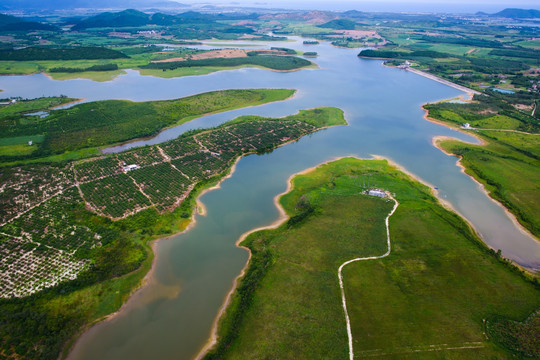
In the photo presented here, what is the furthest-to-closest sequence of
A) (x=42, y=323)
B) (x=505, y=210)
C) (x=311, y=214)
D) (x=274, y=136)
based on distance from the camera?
(x=274, y=136) → (x=505, y=210) → (x=311, y=214) → (x=42, y=323)

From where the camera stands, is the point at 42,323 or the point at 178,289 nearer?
the point at 42,323

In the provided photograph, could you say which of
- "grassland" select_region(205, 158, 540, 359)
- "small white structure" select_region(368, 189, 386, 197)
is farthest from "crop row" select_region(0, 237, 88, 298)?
"small white structure" select_region(368, 189, 386, 197)

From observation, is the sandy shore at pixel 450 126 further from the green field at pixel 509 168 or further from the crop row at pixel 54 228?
the crop row at pixel 54 228

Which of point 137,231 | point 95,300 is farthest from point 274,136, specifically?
point 95,300

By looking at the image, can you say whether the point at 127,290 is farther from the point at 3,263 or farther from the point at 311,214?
the point at 311,214

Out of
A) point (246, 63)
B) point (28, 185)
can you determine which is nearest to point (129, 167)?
point (28, 185)

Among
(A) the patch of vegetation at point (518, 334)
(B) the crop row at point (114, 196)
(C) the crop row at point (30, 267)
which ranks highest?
(A) the patch of vegetation at point (518, 334)

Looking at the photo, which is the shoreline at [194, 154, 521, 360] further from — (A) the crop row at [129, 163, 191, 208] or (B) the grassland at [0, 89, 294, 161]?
(B) the grassland at [0, 89, 294, 161]

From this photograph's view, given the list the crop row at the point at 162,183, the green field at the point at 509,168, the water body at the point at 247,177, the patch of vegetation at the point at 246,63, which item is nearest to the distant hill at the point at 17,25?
the water body at the point at 247,177
